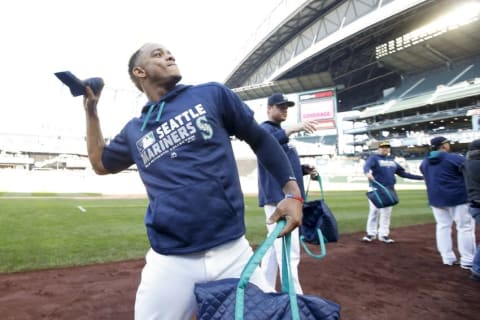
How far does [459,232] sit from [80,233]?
24.1ft

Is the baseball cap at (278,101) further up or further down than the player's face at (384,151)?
further up

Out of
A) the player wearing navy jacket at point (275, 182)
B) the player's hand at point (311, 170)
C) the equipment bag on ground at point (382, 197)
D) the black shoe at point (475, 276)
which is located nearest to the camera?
the player wearing navy jacket at point (275, 182)

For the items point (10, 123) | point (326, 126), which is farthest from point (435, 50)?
point (10, 123)

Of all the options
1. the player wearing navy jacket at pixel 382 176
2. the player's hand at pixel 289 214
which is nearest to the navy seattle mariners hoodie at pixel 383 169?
the player wearing navy jacket at pixel 382 176

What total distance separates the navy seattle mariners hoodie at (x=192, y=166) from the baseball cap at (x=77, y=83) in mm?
378

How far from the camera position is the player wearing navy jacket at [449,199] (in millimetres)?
4949

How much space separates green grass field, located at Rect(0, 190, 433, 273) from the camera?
548 centimetres

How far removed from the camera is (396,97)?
46.8 m

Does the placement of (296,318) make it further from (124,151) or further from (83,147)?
(83,147)

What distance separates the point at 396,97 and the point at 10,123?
66.3m

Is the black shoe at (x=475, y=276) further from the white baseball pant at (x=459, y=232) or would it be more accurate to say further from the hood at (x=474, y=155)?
the hood at (x=474, y=155)

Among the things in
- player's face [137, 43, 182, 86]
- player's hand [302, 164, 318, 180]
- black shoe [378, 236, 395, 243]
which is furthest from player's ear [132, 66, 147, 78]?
black shoe [378, 236, 395, 243]

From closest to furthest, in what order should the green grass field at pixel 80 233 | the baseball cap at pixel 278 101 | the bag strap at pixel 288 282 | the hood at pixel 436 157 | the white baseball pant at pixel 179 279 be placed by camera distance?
the bag strap at pixel 288 282 → the white baseball pant at pixel 179 279 → the baseball cap at pixel 278 101 → the hood at pixel 436 157 → the green grass field at pixel 80 233

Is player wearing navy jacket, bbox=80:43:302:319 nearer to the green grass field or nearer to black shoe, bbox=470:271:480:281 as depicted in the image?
black shoe, bbox=470:271:480:281
